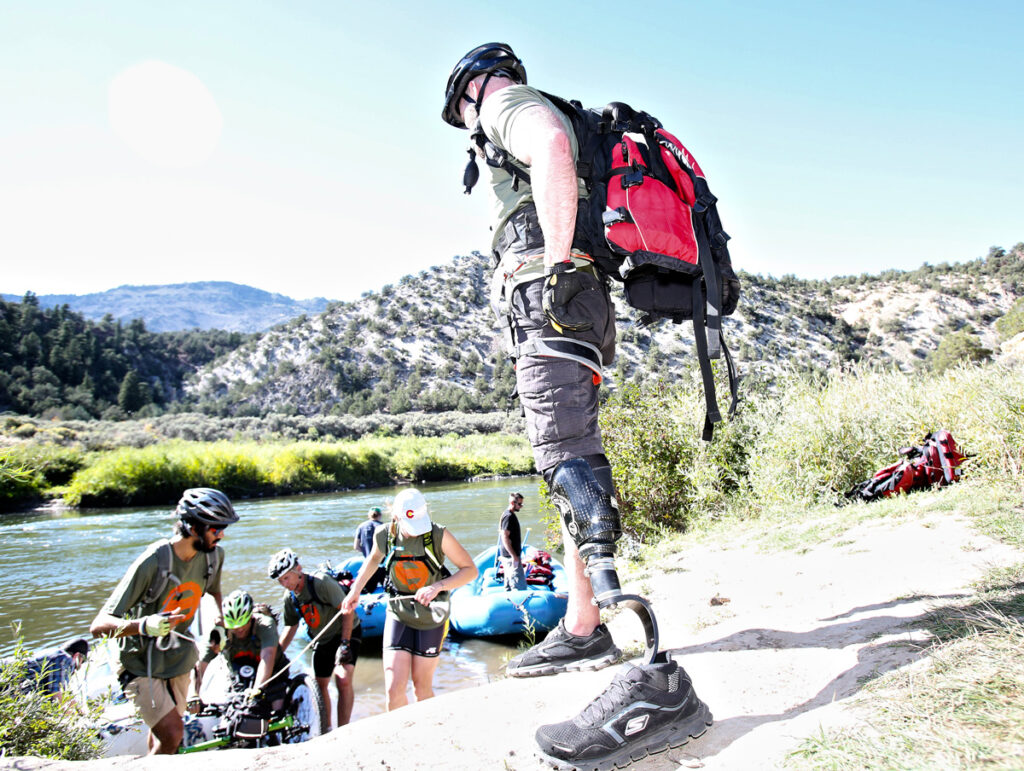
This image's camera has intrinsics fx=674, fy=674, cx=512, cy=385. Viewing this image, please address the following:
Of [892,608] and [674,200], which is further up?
[674,200]

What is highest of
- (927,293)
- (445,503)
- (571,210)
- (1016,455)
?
(927,293)

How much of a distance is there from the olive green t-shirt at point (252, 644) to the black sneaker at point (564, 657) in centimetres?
414

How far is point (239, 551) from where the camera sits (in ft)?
60.0

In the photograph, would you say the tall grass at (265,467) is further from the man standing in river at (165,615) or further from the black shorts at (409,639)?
the black shorts at (409,639)

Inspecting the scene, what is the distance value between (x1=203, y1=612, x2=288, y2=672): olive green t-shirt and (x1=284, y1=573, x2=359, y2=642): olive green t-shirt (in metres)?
0.43

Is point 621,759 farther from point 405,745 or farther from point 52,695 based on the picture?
point 52,695

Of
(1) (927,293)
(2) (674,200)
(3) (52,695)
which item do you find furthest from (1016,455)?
(1) (927,293)

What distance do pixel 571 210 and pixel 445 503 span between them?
91.7 ft

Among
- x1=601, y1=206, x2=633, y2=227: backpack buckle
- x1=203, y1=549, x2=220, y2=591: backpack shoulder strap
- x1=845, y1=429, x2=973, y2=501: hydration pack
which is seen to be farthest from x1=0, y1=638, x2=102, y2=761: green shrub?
x1=845, y1=429, x2=973, y2=501: hydration pack

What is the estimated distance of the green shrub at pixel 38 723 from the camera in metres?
3.39

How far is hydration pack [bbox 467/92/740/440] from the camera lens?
8.70 ft

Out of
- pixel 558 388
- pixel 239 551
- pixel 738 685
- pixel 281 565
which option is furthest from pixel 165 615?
pixel 239 551

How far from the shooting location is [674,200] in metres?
2.75

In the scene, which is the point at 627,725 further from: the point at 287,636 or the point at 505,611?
the point at 505,611
